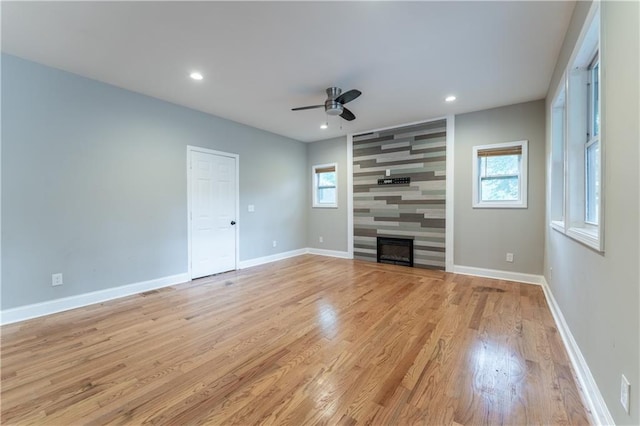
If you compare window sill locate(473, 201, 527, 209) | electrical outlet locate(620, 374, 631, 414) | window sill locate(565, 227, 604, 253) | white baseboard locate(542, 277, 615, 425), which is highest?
window sill locate(473, 201, 527, 209)

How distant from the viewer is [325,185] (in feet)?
21.3

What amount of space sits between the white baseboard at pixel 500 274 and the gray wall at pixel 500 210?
6 cm

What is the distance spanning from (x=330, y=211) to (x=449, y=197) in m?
2.64

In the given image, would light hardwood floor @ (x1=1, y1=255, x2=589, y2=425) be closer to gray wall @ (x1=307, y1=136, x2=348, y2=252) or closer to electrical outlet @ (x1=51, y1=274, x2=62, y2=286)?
electrical outlet @ (x1=51, y1=274, x2=62, y2=286)

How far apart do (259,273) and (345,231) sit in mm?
2218

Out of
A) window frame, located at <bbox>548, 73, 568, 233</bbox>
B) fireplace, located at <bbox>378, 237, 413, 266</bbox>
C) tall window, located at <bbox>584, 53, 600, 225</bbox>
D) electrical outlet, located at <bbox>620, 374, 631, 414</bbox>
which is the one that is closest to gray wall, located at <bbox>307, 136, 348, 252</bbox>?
fireplace, located at <bbox>378, 237, 413, 266</bbox>

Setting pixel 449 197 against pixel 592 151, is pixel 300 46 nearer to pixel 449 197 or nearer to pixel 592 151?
pixel 592 151

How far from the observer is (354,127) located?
539 cm

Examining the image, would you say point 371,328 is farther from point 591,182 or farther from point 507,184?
point 507,184

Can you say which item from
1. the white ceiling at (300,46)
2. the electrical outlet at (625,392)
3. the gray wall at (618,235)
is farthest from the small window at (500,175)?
the electrical outlet at (625,392)

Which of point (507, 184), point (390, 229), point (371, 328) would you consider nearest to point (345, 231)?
point (390, 229)

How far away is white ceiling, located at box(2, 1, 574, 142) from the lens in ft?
7.02

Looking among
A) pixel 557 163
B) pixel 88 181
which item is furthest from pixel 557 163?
pixel 88 181

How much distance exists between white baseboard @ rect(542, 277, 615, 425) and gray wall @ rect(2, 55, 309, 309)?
466cm
